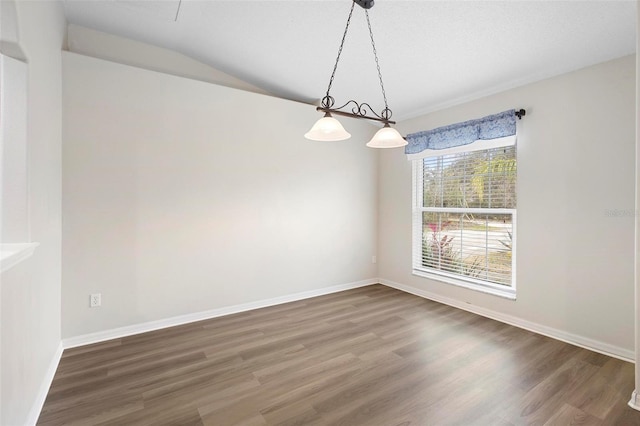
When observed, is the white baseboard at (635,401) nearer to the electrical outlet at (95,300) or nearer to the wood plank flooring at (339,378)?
the wood plank flooring at (339,378)

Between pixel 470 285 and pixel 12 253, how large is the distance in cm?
401

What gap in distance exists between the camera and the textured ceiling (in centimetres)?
226

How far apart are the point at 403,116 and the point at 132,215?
12.1ft

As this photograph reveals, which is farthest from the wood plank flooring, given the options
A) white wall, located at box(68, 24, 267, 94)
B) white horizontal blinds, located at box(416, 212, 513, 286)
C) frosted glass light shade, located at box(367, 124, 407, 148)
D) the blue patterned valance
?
white wall, located at box(68, 24, 267, 94)

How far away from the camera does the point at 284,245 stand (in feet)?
12.6

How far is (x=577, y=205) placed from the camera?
2.70 m

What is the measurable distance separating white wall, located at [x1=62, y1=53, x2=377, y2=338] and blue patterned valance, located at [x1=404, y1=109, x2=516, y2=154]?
1040mm

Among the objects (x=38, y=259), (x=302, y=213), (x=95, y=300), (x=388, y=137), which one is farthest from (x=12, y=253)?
(x=302, y=213)

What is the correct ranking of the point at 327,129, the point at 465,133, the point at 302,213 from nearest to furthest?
the point at 327,129
the point at 465,133
the point at 302,213

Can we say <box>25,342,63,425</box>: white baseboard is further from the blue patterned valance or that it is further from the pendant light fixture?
the blue patterned valance

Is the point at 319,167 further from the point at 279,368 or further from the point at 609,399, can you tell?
the point at 609,399

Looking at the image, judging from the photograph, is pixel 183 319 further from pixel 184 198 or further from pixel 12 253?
pixel 12 253

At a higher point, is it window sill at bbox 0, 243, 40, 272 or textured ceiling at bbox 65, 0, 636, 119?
textured ceiling at bbox 65, 0, 636, 119

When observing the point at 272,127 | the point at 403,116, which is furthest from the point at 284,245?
the point at 403,116
